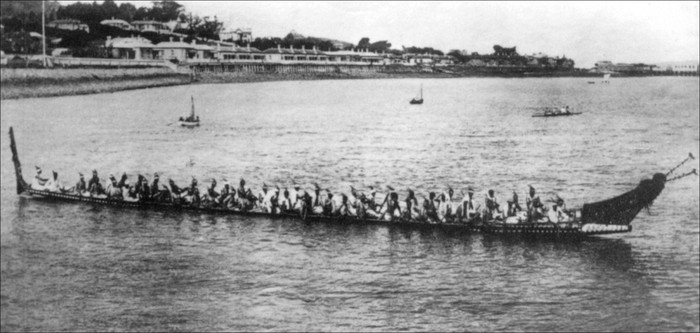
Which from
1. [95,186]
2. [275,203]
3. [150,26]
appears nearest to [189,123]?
[150,26]

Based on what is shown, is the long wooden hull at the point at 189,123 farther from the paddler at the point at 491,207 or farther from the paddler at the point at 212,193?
the paddler at the point at 491,207

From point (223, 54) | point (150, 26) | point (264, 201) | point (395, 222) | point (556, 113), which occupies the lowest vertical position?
point (395, 222)

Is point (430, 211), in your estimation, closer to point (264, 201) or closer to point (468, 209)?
point (468, 209)

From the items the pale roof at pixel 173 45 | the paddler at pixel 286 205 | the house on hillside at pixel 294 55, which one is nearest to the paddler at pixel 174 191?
the paddler at pixel 286 205

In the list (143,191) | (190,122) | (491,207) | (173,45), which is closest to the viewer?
(491,207)

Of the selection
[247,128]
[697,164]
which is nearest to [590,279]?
[697,164]

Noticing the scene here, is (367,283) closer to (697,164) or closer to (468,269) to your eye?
(468,269)

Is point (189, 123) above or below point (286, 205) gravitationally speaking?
above
